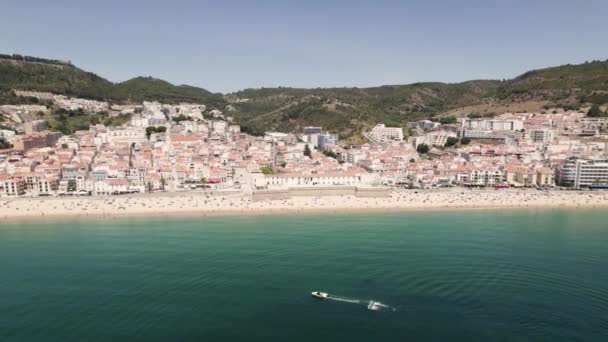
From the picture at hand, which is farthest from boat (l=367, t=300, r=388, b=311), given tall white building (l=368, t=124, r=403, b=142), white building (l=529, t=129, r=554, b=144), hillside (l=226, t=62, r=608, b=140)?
hillside (l=226, t=62, r=608, b=140)

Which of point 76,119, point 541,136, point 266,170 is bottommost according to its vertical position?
point 266,170

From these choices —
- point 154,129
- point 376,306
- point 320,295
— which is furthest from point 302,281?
point 154,129

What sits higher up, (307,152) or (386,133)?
(386,133)

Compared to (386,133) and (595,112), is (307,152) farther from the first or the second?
(595,112)

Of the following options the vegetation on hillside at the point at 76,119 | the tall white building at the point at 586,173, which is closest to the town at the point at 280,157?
the tall white building at the point at 586,173

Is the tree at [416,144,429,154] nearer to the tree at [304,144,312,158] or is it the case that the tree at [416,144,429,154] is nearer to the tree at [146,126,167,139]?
the tree at [304,144,312,158]

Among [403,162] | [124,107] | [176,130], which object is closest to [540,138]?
[403,162]
